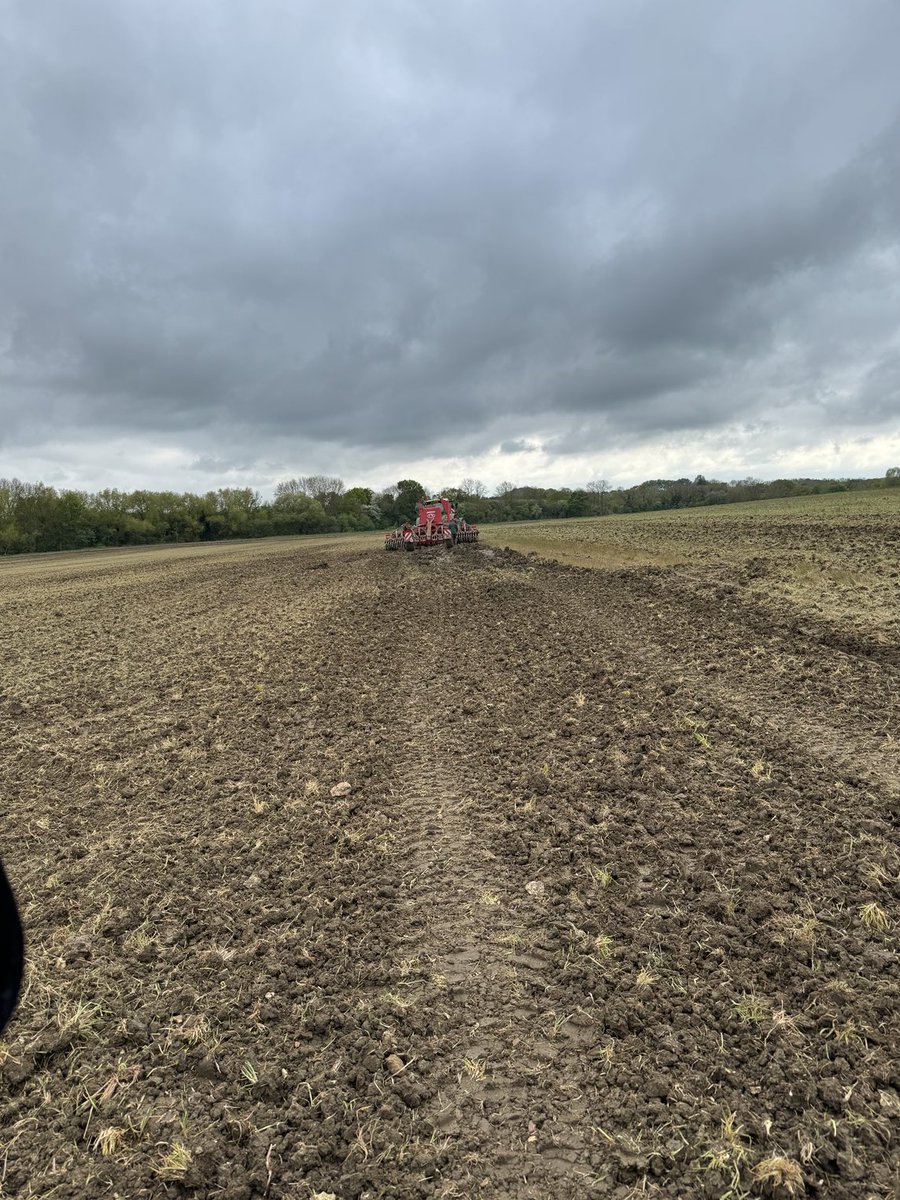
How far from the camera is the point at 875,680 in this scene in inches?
327

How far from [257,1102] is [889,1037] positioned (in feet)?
9.99

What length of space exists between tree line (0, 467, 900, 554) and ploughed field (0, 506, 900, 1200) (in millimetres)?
78819

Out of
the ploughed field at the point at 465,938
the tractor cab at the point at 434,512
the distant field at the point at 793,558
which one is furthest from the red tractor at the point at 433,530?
the ploughed field at the point at 465,938

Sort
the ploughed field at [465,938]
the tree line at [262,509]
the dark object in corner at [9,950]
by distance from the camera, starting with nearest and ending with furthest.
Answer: the dark object in corner at [9,950] → the ploughed field at [465,938] → the tree line at [262,509]

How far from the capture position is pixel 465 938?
389 centimetres

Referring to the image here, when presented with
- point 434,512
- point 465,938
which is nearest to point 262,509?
point 434,512

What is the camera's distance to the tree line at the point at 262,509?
78.1 meters

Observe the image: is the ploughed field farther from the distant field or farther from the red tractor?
the red tractor

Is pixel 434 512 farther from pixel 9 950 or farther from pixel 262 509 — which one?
pixel 262 509

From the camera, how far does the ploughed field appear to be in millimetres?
2566

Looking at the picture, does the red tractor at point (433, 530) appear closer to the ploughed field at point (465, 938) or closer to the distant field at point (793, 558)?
the distant field at point (793, 558)

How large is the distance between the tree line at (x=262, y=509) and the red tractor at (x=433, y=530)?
50002 mm

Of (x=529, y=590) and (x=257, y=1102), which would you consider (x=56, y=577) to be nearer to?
(x=529, y=590)

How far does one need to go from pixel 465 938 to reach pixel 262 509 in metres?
103
